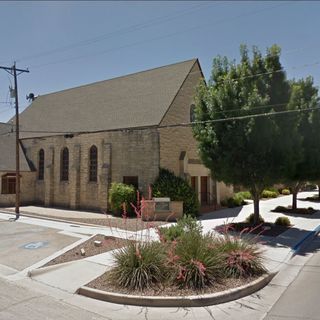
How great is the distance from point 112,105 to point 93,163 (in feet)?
16.7

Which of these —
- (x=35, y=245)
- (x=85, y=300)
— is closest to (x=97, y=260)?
(x=85, y=300)

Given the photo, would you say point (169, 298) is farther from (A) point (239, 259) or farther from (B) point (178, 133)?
(B) point (178, 133)

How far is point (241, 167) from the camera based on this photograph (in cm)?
1488

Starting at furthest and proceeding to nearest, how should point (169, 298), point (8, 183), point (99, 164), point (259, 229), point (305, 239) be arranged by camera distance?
point (8, 183) → point (99, 164) → point (259, 229) → point (305, 239) → point (169, 298)

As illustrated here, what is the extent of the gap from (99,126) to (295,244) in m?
16.2

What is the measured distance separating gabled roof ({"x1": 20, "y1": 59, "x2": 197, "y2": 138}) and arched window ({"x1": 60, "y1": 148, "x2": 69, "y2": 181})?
5.78ft

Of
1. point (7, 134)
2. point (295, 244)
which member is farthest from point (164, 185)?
point (7, 134)

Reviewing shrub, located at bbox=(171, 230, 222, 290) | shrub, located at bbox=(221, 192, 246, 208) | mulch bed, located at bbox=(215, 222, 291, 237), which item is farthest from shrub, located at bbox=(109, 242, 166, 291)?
shrub, located at bbox=(221, 192, 246, 208)

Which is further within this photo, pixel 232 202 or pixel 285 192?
pixel 285 192

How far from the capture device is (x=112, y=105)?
26062 millimetres

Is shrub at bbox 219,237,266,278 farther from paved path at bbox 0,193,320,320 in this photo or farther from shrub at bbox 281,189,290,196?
shrub at bbox 281,189,290,196

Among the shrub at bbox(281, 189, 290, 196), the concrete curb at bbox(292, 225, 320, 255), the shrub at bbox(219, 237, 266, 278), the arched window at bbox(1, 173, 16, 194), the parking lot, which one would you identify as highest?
the arched window at bbox(1, 173, 16, 194)

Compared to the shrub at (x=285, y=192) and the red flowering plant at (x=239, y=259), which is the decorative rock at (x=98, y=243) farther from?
the shrub at (x=285, y=192)

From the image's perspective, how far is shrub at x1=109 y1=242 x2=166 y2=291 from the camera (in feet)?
24.1
